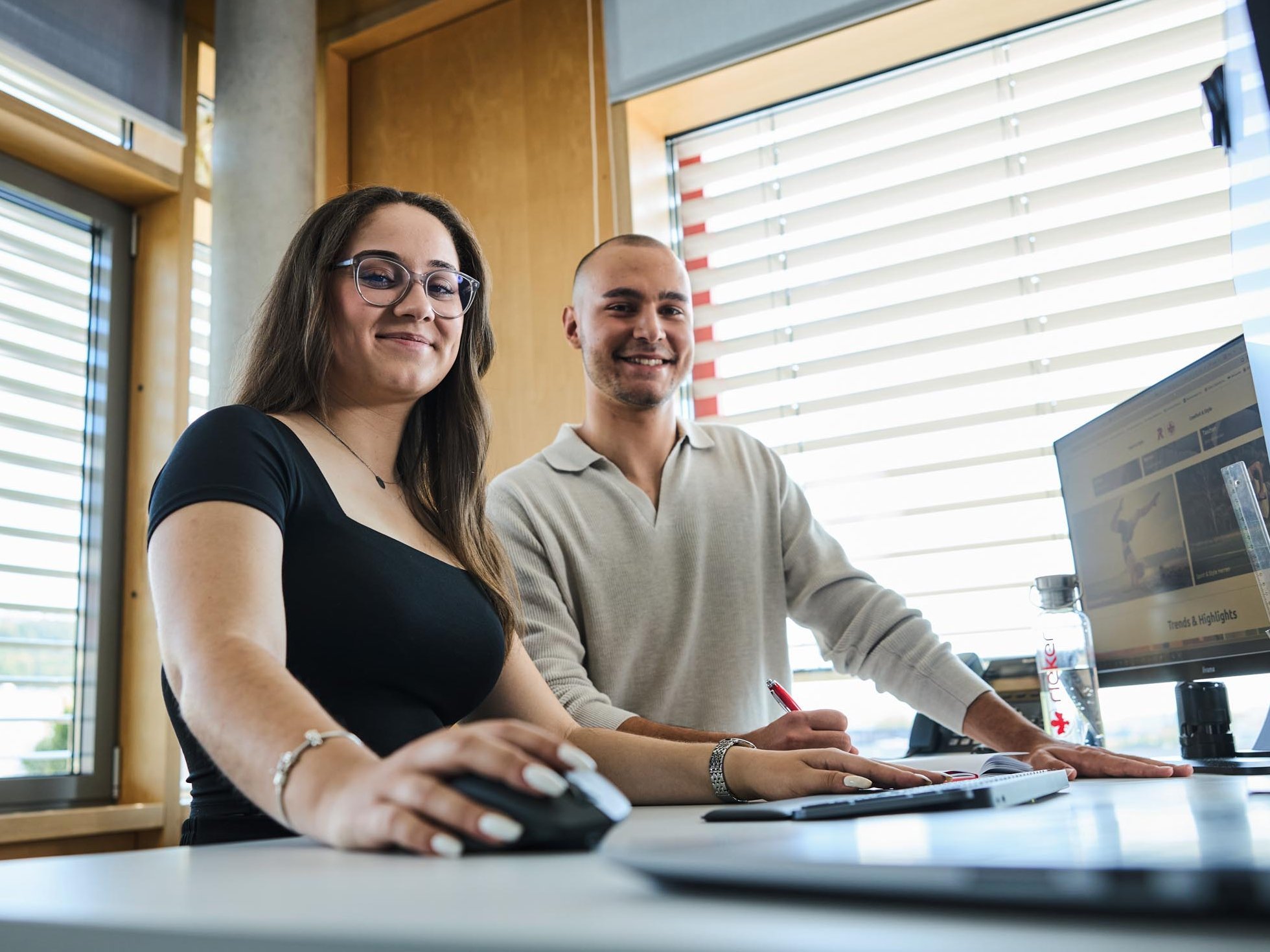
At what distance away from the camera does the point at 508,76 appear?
125 inches

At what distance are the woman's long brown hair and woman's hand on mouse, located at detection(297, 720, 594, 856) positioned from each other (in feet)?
2.27

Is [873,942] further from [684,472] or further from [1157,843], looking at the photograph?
[684,472]

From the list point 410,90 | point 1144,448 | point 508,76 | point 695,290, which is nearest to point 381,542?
point 1144,448

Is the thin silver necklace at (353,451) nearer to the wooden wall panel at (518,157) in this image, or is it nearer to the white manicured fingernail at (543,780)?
the white manicured fingernail at (543,780)

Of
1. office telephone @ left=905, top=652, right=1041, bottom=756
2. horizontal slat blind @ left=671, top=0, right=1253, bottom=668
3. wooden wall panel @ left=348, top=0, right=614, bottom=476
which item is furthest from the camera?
wooden wall panel @ left=348, top=0, right=614, bottom=476

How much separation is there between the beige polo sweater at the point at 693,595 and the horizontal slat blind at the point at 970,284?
→ 796 mm

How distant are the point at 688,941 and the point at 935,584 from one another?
2503mm

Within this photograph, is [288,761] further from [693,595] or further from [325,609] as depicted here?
[693,595]

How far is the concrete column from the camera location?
2932 mm

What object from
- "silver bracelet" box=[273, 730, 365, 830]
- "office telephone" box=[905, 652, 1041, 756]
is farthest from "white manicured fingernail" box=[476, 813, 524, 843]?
"office telephone" box=[905, 652, 1041, 756]

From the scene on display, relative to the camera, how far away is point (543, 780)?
22.2 inches

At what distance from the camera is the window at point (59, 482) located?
9.35 feet

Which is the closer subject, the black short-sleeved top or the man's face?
the black short-sleeved top

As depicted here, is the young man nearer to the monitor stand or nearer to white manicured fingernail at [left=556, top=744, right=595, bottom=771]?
the monitor stand
